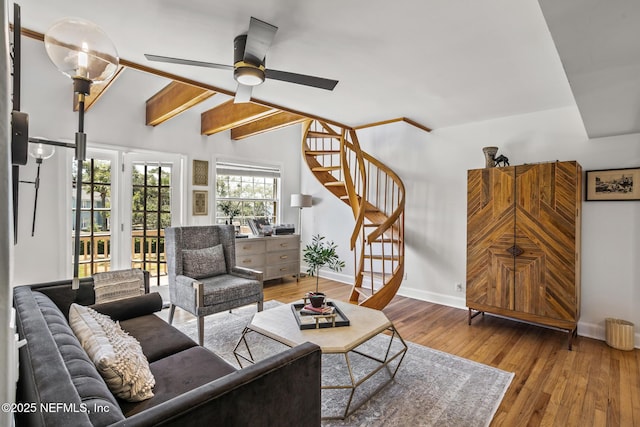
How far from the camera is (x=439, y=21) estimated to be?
187cm

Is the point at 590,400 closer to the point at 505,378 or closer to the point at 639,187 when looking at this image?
the point at 505,378

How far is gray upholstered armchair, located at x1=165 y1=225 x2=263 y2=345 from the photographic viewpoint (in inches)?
118

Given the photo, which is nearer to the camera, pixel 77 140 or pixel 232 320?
pixel 77 140

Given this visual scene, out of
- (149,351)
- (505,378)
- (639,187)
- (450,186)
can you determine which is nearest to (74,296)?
(149,351)

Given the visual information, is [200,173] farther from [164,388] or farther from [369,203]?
[164,388]

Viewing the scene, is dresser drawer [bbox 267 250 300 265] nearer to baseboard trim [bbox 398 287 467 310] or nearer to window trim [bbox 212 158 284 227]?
window trim [bbox 212 158 284 227]

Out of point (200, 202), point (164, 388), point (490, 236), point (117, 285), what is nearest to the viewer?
point (164, 388)

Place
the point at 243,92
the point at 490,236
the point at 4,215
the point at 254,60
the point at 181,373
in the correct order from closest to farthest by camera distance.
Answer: the point at 4,215, the point at 181,373, the point at 254,60, the point at 243,92, the point at 490,236

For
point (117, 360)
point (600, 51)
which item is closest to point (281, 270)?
point (117, 360)

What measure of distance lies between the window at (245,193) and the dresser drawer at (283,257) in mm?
722

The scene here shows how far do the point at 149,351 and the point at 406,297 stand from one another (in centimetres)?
355

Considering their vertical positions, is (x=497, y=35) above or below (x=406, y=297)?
above

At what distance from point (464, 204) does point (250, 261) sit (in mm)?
3133

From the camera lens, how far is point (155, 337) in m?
2.11
